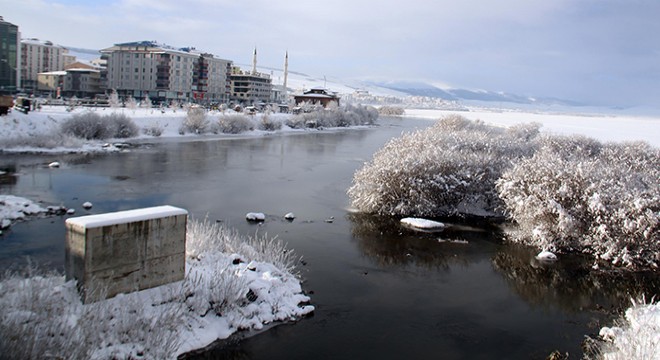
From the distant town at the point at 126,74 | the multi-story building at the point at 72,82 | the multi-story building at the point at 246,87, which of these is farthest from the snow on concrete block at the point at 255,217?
the multi-story building at the point at 246,87

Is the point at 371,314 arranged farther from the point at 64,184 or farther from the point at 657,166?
the point at 657,166

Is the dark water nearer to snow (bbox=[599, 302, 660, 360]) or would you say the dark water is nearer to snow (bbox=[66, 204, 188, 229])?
snow (bbox=[599, 302, 660, 360])

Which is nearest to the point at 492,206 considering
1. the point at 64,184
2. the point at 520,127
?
the point at 64,184

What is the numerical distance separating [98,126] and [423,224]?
1164 inches

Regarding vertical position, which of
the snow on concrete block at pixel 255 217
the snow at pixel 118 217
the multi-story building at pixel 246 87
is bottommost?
the snow on concrete block at pixel 255 217

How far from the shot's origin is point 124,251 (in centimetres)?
989

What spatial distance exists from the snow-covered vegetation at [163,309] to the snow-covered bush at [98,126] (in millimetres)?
29699

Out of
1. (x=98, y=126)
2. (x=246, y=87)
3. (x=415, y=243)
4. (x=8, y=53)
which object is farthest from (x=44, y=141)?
(x=246, y=87)

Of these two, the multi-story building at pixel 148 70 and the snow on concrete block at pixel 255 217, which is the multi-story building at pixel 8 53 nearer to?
the multi-story building at pixel 148 70

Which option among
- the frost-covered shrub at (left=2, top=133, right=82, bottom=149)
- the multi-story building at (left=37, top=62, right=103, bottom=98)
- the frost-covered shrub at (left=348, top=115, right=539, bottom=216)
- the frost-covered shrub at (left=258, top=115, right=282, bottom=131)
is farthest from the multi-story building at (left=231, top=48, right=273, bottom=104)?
the frost-covered shrub at (left=348, top=115, right=539, bottom=216)

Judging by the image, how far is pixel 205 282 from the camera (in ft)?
35.3

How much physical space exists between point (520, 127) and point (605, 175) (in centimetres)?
3454

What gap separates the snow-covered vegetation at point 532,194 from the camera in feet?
53.6

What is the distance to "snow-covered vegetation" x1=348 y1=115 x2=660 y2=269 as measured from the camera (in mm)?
16344
